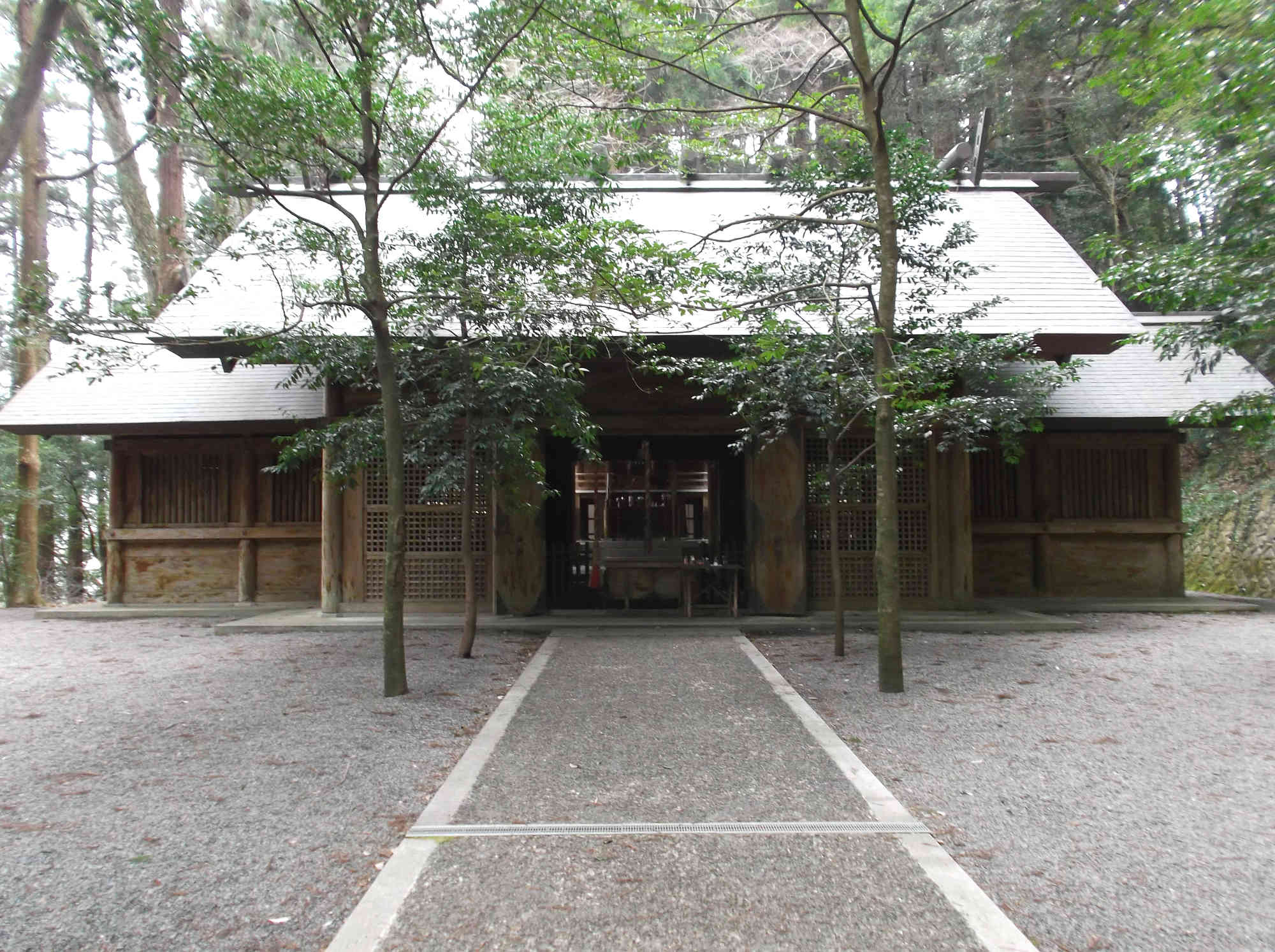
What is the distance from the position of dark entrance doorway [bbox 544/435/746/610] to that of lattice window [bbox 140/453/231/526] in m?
4.61

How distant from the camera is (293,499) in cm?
1130

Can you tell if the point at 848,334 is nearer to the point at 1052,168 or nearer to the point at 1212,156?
the point at 1212,156

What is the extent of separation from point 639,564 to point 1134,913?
717cm

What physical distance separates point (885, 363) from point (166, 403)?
971 cm

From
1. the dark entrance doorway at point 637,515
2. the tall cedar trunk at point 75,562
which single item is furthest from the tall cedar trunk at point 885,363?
the tall cedar trunk at point 75,562

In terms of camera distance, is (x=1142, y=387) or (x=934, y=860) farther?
(x=1142, y=387)

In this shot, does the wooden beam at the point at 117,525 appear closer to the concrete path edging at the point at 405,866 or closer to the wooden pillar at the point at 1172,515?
the concrete path edging at the point at 405,866

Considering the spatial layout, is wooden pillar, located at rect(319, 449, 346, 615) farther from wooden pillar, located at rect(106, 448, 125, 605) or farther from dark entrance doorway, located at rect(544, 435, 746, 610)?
wooden pillar, located at rect(106, 448, 125, 605)

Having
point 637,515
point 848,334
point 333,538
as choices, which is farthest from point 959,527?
point 333,538

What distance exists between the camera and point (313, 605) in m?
11.1

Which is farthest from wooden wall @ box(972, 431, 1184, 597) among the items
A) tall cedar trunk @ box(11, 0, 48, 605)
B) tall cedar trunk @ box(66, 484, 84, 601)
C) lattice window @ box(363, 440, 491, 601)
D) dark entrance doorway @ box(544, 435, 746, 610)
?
tall cedar trunk @ box(66, 484, 84, 601)

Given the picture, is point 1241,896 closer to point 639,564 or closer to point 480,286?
point 480,286

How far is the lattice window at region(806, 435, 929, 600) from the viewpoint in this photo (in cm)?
977

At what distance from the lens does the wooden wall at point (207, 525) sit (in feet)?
36.5
